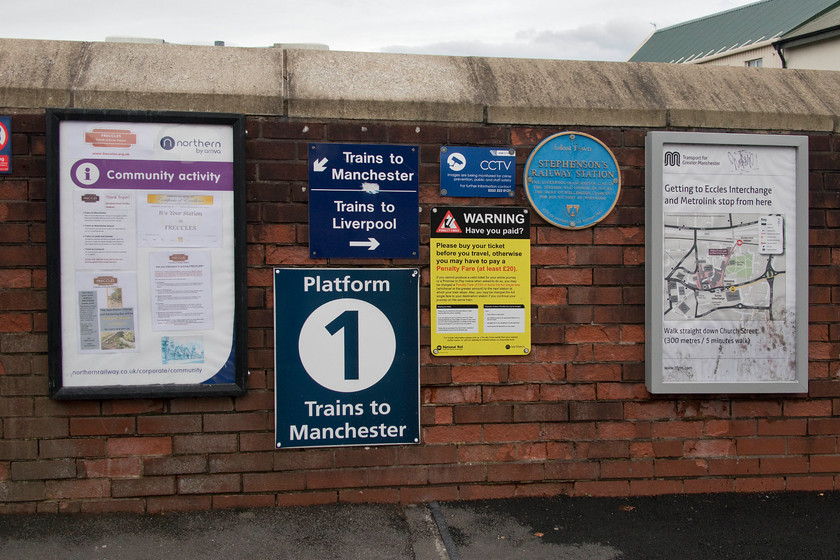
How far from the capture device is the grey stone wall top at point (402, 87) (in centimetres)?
378

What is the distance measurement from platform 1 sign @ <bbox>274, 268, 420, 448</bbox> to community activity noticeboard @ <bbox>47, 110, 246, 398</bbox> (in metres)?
0.28

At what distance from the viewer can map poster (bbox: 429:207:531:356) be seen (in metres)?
3.98

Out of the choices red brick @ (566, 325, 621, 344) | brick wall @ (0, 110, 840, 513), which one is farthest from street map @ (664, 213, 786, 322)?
red brick @ (566, 325, 621, 344)

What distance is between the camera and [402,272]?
3971 mm

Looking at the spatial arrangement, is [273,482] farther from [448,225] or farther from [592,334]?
[592,334]

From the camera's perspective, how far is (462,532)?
144 inches

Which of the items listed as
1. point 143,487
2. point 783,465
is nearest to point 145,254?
point 143,487

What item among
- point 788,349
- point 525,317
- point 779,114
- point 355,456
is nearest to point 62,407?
point 355,456

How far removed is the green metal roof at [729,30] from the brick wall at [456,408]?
29.1 metres

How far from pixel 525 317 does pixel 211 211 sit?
1856 millimetres

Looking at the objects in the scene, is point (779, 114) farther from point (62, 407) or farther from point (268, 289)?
point (62, 407)

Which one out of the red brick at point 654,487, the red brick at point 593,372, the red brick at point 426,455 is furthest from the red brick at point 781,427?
the red brick at point 426,455

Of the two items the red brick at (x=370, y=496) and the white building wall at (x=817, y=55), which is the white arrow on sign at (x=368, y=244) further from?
the white building wall at (x=817, y=55)

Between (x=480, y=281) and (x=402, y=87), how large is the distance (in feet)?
3.93
